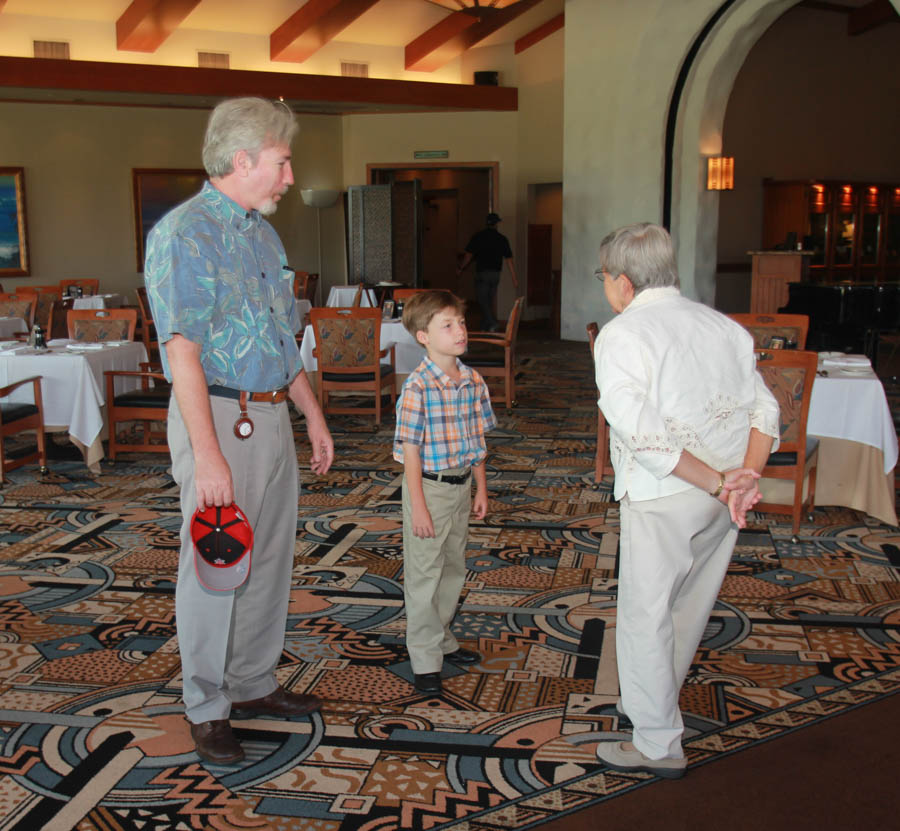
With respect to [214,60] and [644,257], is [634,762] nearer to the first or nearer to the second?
[644,257]

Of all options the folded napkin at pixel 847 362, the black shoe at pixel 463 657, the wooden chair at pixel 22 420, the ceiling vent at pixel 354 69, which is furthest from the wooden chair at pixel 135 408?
the ceiling vent at pixel 354 69

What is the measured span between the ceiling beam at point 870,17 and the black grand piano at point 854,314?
24.4ft

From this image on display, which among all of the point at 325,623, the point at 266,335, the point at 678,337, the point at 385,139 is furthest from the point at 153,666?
the point at 385,139

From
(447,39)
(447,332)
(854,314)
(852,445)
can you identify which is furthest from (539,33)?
(447,332)

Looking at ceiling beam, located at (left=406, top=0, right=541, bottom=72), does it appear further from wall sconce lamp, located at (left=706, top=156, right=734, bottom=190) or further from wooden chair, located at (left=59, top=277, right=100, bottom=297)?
wooden chair, located at (left=59, top=277, right=100, bottom=297)

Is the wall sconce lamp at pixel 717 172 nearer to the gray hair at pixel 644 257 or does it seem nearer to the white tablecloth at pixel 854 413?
the white tablecloth at pixel 854 413

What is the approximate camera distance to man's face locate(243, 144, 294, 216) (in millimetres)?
2389

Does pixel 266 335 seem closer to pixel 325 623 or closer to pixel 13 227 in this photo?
pixel 325 623

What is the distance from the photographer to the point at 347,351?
7336mm

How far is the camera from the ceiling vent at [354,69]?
15.0m

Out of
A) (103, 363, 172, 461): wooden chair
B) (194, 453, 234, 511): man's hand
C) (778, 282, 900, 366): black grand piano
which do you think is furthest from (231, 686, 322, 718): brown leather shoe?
(778, 282, 900, 366): black grand piano

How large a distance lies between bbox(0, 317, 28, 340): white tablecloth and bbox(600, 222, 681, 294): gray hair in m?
7.79

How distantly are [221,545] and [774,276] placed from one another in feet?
37.3

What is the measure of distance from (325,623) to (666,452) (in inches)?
72.2
